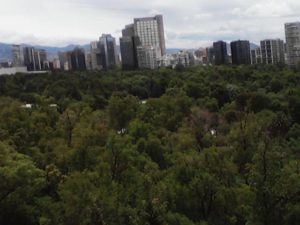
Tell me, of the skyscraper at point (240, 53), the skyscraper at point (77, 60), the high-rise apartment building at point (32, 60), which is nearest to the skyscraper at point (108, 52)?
the skyscraper at point (77, 60)

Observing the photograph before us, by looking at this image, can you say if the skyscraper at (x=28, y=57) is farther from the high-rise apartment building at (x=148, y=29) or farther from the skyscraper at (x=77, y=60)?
the high-rise apartment building at (x=148, y=29)

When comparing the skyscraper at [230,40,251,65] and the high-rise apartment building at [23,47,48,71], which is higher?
the high-rise apartment building at [23,47,48,71]

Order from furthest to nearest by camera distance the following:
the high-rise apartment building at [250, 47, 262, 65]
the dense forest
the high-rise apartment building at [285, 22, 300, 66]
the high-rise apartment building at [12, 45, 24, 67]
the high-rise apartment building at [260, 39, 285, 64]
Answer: the high-rise apartment building at [12, 45, 24, 67], the high-rise apartment building at [250, 47, 262, 65], the high-rise apartment building at [260, 39, 285, 64], the high-rise apartment building at [285, 22, 300, 66], the dense forest

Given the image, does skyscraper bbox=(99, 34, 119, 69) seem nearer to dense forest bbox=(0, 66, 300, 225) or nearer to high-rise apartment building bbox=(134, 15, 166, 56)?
high-rise apartment building bbox=(134, 15, 166, 56)

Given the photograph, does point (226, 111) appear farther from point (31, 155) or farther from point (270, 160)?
point (270, 160)

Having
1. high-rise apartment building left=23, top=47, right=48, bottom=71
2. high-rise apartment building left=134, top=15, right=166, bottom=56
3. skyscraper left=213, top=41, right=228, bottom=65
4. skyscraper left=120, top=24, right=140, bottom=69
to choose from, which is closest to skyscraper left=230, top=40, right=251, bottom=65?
skyscraper left=213, top=41, right=228, bottom=65

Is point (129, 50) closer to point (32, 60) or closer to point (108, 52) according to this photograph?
point (108, 52)
